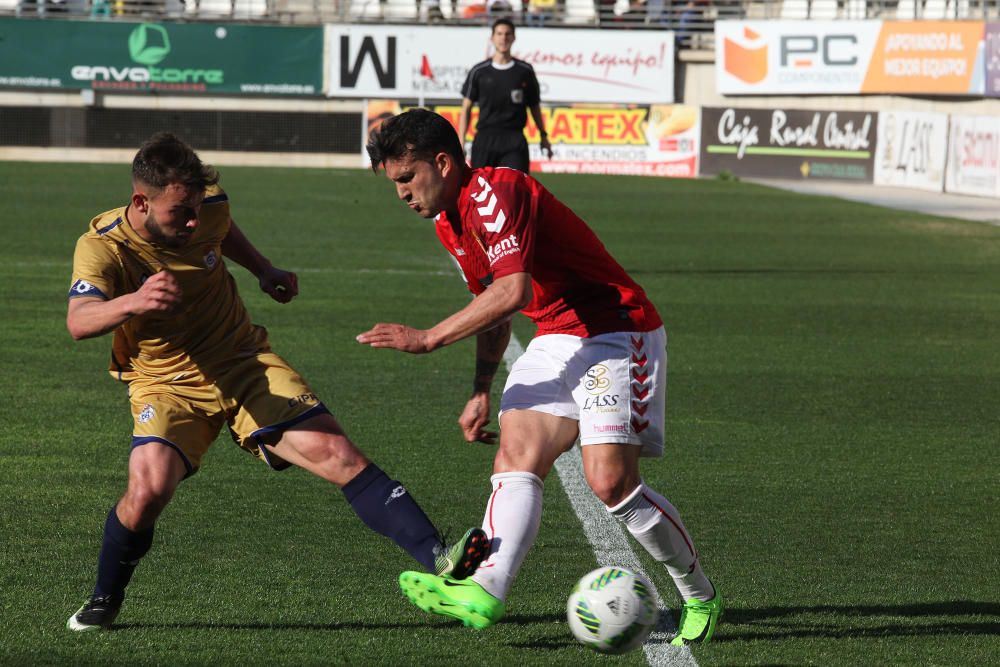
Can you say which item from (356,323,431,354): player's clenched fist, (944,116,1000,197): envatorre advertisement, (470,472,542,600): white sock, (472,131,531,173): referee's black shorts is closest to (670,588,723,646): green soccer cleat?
(470,472,542,600): white sock

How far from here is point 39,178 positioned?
88.4 feet

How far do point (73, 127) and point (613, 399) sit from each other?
113 feet

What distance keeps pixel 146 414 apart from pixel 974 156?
26.7m

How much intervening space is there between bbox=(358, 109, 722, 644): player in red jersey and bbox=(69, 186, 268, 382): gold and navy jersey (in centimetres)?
80

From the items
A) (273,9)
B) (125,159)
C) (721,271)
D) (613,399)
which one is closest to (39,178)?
(125,159)

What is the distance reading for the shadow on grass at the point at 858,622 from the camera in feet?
15.2

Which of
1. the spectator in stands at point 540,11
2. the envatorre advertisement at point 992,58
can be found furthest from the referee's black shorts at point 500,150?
the spectator in stands at point 540,11

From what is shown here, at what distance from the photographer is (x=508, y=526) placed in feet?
13.4

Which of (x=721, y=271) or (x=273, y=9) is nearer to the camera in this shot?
(x=721, y=271)

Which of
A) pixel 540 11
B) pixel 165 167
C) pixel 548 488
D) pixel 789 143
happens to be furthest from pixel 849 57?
pixel 165 167

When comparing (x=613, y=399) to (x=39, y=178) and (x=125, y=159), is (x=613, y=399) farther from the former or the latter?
(x=125, y=159)

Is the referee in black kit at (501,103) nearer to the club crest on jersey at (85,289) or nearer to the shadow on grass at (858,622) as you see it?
the shadow on grass at (858,622)

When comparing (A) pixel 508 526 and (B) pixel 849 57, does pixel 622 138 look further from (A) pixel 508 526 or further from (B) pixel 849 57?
(A) pixel 508 526

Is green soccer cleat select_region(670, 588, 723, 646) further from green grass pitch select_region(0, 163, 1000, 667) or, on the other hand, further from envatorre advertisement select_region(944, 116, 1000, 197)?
envatorre advertisement select_region(944, 116, 1000, 197)
